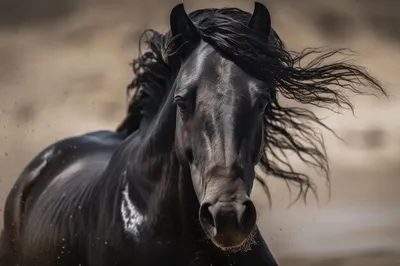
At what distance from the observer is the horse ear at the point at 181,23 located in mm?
3545

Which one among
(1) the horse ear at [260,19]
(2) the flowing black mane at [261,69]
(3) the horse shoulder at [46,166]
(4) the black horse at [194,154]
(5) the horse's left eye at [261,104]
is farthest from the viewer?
(3) the horse shoulder at [46,166]

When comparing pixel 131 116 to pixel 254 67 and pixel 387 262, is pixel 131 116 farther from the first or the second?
pixel 387 262

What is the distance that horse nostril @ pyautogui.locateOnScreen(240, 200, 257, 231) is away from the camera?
120 inches

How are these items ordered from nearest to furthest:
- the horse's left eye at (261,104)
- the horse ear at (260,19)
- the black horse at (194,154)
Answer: the black horse at (194,154), the horse's left eye at (261,104), the horse ear at (260,19)

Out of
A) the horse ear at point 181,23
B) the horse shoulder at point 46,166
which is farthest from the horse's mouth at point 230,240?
the horse shoulder at point 46,166

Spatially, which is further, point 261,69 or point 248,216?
point 261,69

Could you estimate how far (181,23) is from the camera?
3.57 m

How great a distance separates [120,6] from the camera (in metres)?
13.4

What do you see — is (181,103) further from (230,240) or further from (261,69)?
(230,240)

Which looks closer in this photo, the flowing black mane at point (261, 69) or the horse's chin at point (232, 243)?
the horse's chin at point (232, 243)

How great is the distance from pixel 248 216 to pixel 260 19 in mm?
783

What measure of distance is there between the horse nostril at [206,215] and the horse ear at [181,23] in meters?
0.68

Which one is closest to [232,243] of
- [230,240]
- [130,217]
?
[230,240]

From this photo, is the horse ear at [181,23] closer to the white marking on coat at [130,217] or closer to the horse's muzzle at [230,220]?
the white marking on coat at [130,217]
